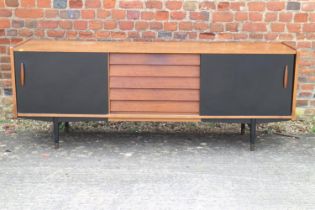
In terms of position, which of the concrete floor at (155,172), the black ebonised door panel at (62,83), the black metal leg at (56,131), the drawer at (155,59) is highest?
the drawer at (155,59)

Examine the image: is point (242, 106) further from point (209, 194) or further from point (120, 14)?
point (120, 14)

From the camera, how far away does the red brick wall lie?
488 centimetres

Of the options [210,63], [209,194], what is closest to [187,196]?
[209,194]

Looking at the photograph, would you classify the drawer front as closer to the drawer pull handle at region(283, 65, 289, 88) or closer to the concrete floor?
the concrete floor

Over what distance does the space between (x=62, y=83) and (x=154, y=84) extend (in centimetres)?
84

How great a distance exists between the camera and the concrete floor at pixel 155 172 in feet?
10.5

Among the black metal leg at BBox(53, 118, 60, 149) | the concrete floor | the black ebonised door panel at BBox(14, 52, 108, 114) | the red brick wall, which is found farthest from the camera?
the red brick wall

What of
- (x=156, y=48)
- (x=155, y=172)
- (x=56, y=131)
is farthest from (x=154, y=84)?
(x=56, y=131)

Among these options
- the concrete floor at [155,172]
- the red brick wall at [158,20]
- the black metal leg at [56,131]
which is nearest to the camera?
the concrete floor at [155,172]

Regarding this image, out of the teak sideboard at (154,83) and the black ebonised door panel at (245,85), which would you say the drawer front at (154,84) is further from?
the black ebonised door panel at (245,85)

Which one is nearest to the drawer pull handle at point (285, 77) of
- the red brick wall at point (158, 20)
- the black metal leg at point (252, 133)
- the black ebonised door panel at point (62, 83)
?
the black metal leg at point (252, 133)

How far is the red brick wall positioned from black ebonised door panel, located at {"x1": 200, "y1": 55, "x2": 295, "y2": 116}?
1.05 metres

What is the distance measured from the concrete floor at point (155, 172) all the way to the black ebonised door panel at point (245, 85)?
1.45 feet

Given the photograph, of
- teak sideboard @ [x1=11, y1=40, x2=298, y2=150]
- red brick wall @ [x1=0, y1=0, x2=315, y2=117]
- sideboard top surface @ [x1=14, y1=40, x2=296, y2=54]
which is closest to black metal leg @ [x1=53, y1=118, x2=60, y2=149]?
teak sideboard @ [x1=11, y1=40, x2=298, y2=150]
